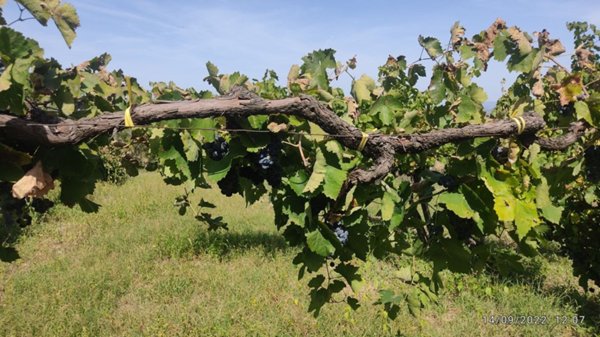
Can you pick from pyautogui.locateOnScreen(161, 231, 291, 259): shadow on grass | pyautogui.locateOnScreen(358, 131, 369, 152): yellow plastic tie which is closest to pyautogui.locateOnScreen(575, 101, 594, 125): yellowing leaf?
pyautogui.locateOnScreen(358, 131, 369, 152): yellow plastic tie

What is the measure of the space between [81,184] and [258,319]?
9.68 feet

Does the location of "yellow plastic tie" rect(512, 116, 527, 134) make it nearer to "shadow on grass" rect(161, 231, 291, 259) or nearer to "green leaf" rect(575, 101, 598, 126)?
"green leaf" rect(575, 101, 598, 126)

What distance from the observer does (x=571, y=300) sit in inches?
195

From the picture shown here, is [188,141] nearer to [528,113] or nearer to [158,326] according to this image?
[528,113]

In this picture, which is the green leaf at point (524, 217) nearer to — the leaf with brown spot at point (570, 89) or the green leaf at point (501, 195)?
the green leaf at point (501, 195)

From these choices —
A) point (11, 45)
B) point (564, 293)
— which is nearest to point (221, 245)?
point (564, 293)

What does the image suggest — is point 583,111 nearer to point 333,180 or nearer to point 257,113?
point 333,180

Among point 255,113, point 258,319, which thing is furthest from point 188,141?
point 258,319

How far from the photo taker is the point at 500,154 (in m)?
2.07

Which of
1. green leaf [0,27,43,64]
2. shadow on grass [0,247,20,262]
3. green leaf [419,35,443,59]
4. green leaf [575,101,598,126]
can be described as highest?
green leaf [419,35,443,59]

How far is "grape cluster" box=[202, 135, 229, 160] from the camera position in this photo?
172cm

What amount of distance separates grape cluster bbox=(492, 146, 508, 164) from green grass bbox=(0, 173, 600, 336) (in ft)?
7.34

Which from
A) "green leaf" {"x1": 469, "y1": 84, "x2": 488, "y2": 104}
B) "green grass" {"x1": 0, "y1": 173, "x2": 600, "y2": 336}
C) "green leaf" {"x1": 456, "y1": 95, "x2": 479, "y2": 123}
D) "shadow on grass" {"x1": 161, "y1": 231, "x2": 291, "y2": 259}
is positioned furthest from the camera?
"shadow on grass" {"x1": 161, "y1": 231, "x2": 291, "y2": 259}
